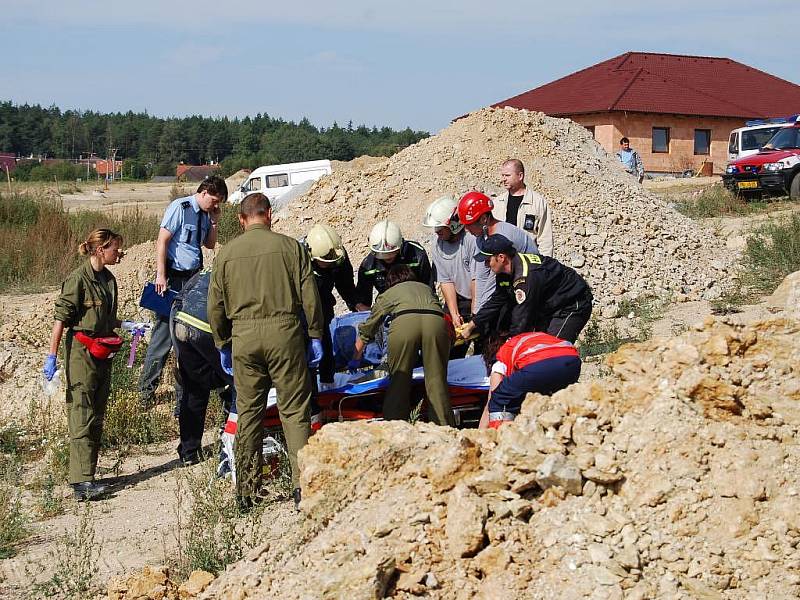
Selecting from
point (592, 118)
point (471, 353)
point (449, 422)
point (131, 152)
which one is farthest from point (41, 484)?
point (131, 152)

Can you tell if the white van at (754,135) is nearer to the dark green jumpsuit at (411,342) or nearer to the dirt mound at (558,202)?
the dirt mound at (558,202)

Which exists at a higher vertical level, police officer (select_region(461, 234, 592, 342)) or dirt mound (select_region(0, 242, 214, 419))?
police officer (select_region(461, 234, 592, 342))

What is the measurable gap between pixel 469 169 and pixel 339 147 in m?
61.4

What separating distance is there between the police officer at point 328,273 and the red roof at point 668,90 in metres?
29.8

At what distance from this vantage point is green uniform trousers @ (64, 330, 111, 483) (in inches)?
257

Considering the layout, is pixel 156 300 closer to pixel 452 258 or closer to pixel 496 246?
pixel 452 258

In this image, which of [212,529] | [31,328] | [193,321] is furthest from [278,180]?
[212,529]

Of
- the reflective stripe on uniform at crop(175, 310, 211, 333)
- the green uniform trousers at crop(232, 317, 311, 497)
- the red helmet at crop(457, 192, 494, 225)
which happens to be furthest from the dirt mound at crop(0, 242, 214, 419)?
the red helmet at crop(457, 192, 494, 225)

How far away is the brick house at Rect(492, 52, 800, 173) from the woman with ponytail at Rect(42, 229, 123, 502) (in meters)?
30.8

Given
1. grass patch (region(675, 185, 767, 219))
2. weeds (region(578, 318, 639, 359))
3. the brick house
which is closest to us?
weeds (region(578, 318, 639, 359))

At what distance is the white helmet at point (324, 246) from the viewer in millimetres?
6605

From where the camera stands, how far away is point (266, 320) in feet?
18.0

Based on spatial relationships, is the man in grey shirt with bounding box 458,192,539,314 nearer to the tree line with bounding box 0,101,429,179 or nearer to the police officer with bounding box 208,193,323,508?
the police officer with bounding box 208,193,323,508

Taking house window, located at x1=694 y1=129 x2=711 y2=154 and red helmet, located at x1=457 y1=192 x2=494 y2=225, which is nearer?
red helmet, located at x1=457 y1=192 x2=494 y2=225
